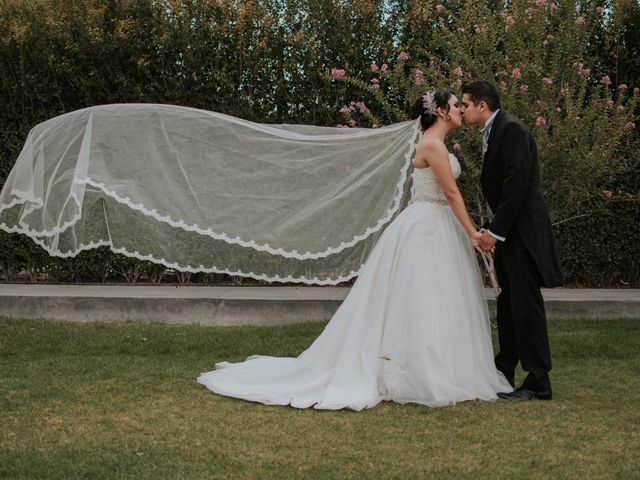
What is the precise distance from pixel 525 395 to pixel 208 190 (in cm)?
266

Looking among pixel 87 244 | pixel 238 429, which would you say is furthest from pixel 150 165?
pixel 238 429

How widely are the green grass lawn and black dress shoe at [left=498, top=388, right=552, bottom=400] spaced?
7 cm

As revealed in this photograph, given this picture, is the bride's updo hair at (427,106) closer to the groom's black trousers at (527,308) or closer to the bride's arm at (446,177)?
the bride's arm at (446,177)

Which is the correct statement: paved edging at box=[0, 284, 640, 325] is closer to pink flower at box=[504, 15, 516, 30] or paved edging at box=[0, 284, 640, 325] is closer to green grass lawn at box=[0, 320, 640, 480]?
green grass lawn at box=[0, 320, 640, 480]

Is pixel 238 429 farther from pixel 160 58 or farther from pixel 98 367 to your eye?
pixel 160 58

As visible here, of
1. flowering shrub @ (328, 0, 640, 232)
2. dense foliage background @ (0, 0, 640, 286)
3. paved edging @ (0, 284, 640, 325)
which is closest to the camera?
flowering shrub @ (328, 0, 640, 232)

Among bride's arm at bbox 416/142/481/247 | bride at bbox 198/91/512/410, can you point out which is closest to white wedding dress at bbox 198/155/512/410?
bride at bbox 198/91/512/410

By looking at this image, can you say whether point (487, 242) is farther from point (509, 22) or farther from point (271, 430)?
point (509, 22)

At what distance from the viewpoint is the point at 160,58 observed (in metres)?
10.7

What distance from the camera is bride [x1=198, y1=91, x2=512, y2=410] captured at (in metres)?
5.56

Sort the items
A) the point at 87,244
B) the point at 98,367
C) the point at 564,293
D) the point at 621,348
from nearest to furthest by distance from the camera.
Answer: the point at 87,244
the point at 98,367
the point at 621,348
the point at 564,293

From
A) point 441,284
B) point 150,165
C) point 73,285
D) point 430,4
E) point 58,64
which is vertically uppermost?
point 430,4

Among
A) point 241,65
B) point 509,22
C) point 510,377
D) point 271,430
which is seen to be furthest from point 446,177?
point 241,65

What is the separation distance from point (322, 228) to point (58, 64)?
5869 millimetres
